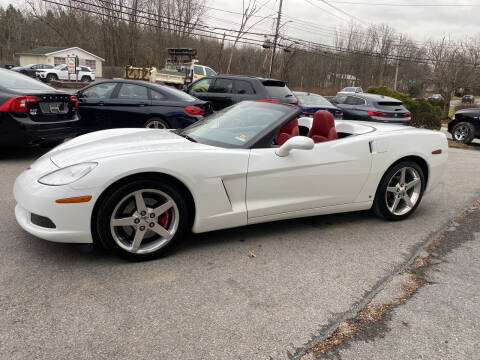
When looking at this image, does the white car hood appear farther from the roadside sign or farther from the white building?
the white building

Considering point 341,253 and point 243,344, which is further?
point 341,253

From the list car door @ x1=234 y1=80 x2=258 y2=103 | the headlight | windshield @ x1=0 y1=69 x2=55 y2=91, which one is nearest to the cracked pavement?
the headlight

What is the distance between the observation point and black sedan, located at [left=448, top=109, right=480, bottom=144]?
1299 centimetres

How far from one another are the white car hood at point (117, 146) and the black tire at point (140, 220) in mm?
317

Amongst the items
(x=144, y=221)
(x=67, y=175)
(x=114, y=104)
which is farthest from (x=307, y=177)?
(x=114, y=104)

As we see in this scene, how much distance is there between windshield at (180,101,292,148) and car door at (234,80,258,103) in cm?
600

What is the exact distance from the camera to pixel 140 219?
3066 mm

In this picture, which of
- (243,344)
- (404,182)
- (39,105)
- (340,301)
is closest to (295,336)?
(243,344)

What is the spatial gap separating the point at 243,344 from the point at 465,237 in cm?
303

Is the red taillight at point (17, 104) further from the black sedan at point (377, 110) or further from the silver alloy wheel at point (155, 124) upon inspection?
the black sedan at point (377, 110)

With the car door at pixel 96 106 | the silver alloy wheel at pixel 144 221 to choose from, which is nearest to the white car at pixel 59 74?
→ the car door at pixel 96 106

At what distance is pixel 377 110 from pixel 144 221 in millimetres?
11257

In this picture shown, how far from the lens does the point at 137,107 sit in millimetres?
7922

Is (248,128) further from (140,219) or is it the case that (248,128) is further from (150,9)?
(150,9)
